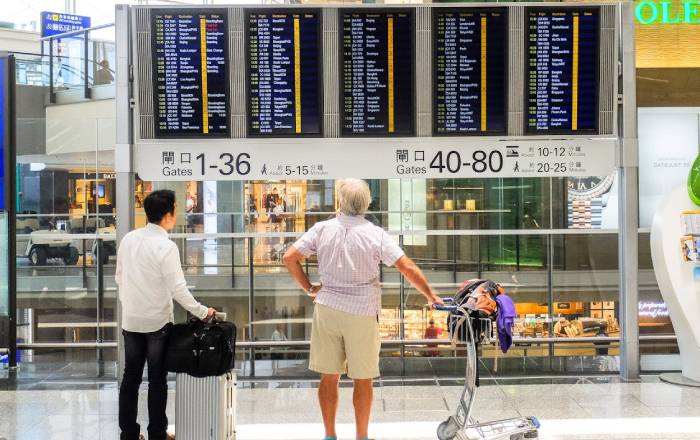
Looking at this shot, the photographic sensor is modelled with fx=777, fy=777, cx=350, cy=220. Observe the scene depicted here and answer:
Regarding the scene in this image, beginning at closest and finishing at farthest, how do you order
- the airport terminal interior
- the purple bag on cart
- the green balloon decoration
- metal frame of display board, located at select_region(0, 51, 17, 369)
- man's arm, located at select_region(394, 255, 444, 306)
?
1. the purple bag on cart
2. man's arm, located at select_region(394, 255, 444, 306)
3. the airport terminal interior
4. the green balloon decoration
5. metal frame of display board, located at select_region(0, 51, 17, 369)

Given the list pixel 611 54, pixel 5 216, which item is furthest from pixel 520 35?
pixel 5 216

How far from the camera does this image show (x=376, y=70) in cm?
627

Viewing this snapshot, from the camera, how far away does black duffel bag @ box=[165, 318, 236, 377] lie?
14.1ft

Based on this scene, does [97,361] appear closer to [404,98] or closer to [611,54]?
[404,98]

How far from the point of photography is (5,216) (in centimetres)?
702

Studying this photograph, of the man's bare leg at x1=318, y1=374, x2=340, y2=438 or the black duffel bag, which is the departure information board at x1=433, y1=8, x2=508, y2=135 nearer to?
the man's bare leg at x1=318, y1=374, x2=340, y2=438

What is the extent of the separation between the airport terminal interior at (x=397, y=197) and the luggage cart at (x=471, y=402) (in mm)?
24

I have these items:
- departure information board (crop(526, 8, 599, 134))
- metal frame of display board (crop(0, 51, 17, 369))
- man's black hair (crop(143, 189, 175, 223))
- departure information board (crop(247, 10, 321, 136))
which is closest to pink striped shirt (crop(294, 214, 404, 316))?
man's black hair (crop(143, 189, 175, 223))

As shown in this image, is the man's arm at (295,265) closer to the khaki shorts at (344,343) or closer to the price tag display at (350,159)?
the khaki shorts at (344,343)

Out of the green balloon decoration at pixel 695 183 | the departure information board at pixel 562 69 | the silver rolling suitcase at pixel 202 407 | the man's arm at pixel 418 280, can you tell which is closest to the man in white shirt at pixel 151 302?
the silver rolling suitcase at pixel 202 407

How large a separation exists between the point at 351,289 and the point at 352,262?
0.51ft

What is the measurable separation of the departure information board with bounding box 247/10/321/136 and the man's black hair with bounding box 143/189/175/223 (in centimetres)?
196

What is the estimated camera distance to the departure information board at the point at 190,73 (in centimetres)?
623

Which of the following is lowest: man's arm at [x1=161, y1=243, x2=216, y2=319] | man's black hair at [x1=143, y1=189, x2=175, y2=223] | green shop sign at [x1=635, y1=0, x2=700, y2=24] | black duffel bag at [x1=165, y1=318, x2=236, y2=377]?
black duffel bag at [x1=165, y1=318, x2=236, y2=377]
